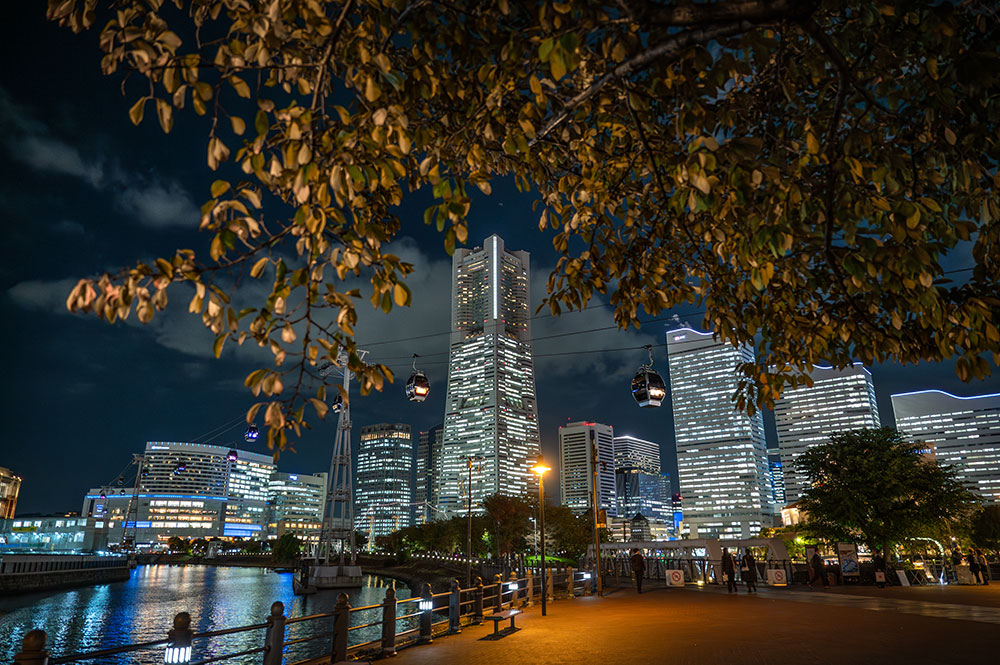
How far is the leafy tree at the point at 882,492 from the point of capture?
29.5 m

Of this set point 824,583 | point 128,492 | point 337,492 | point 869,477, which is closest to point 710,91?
point 824,583

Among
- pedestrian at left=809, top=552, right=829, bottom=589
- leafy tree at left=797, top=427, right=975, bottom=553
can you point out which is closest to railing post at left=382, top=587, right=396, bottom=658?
pedestrian at left=809, top=552, right=829, bottom=589

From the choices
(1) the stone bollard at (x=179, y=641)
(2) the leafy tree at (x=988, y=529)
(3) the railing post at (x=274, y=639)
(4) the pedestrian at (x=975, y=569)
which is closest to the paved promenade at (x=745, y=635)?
(3) the railing post at (x=274, y=639)

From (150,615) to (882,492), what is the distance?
46717 mm

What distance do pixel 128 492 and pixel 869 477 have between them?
692ft

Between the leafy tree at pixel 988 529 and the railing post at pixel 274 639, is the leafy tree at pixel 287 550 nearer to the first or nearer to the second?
the leafy tree at pixel 988 529

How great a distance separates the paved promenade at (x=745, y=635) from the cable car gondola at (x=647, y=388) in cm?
548

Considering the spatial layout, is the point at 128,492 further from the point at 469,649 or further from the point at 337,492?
the point at 469,649

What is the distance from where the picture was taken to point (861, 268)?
12.9 feet

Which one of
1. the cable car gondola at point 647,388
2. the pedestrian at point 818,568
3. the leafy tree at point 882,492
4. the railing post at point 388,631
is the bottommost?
the pedestrian at point 818,568

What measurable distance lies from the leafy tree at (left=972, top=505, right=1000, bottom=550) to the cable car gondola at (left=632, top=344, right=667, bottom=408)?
6773cm

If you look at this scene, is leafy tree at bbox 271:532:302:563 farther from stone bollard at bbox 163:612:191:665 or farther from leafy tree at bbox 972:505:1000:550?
stone bollard at bbox 163:612:191:665

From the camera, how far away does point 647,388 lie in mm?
15578

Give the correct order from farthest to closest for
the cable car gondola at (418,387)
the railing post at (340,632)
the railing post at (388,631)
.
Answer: the cable car gondola at (418,387), the railing post at (388,631), the railing post at (340,632)
